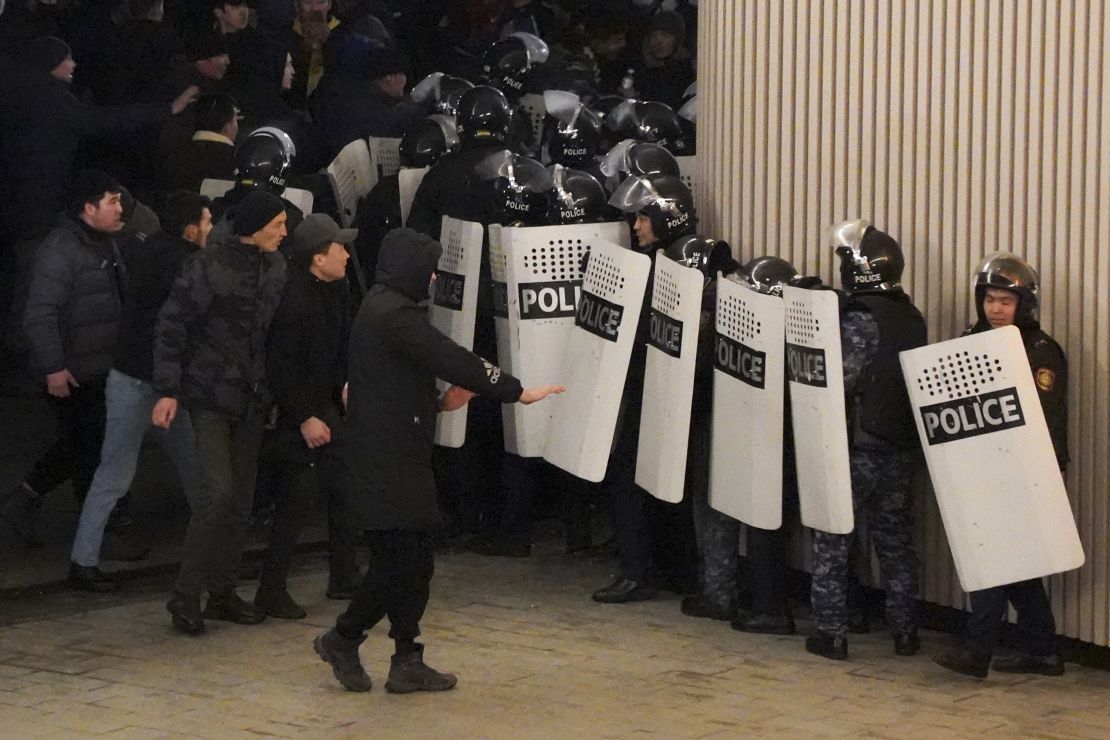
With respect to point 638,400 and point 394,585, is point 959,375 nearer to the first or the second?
point 638,400

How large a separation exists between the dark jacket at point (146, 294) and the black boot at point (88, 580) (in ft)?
3.07

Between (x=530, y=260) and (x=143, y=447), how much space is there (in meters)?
3.67

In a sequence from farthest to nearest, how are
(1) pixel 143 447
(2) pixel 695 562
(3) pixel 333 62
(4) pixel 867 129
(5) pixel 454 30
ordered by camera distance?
1. (5) pixel 454 30
2. (3) pixel 333 62
3. (1) pixel 143 447
4. (2) pixel 695 562
5. (4) pixel 867 129

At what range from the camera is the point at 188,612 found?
25.4 ft

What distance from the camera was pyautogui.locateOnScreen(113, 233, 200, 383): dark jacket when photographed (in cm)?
820

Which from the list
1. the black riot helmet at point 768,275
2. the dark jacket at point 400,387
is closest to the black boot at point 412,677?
the dark jacket at point 400,387

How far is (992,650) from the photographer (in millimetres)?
7160

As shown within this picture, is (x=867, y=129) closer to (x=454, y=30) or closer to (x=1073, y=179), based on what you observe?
(x=1073, y=179)

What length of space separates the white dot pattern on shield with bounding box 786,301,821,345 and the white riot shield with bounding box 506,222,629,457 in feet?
4.27

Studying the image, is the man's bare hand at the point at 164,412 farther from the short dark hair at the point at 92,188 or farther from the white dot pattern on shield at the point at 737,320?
the white dot pattern on shield at the point at 737,320

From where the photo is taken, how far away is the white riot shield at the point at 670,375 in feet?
26.0

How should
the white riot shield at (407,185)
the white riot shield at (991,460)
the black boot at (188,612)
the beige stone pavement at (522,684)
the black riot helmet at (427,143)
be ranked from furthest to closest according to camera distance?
the black riot helmet at (427,143) → the white riot shield at (407,185) → the black boot at (188,612) → the white riot shield at (991,460) → the beige stone pavement at (522,684)

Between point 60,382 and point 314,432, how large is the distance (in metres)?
1.73

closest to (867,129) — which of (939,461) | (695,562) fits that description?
(939,461)
